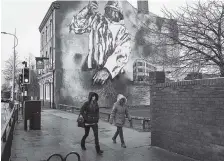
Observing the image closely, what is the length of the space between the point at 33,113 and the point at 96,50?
21458 mm

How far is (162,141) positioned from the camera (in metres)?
9.03

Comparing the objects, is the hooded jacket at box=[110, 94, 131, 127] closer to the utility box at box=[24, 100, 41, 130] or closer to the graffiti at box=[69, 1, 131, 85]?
the utility box at box=[24, 100, 41, 130]

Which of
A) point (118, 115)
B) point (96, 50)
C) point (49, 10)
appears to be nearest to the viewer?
point (118, 115)

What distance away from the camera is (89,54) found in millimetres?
33844

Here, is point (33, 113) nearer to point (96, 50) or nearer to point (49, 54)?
point (96, 50)

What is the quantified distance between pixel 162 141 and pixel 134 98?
27999 millimetres

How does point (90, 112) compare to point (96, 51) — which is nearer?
point (90, 112)

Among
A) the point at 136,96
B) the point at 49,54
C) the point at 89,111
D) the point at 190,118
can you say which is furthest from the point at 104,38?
the point at 190,118

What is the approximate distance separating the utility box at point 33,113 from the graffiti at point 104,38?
20567 mm

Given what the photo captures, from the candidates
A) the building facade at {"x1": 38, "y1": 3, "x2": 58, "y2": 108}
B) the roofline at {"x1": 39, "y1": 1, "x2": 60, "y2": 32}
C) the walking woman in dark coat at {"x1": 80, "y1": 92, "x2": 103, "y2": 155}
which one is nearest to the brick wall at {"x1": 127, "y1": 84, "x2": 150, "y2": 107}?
the building facade at {"x1": 38, "y1": 3, "x2": 58, "y2": 108}

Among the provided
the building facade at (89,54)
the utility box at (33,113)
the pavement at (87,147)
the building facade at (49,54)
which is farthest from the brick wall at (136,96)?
the pavement at (87,147)

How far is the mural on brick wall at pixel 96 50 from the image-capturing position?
33.1 meters

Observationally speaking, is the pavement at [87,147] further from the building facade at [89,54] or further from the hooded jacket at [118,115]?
the building facade at [89,54]

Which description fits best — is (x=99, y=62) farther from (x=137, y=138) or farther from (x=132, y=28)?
(x=137, y=138)
